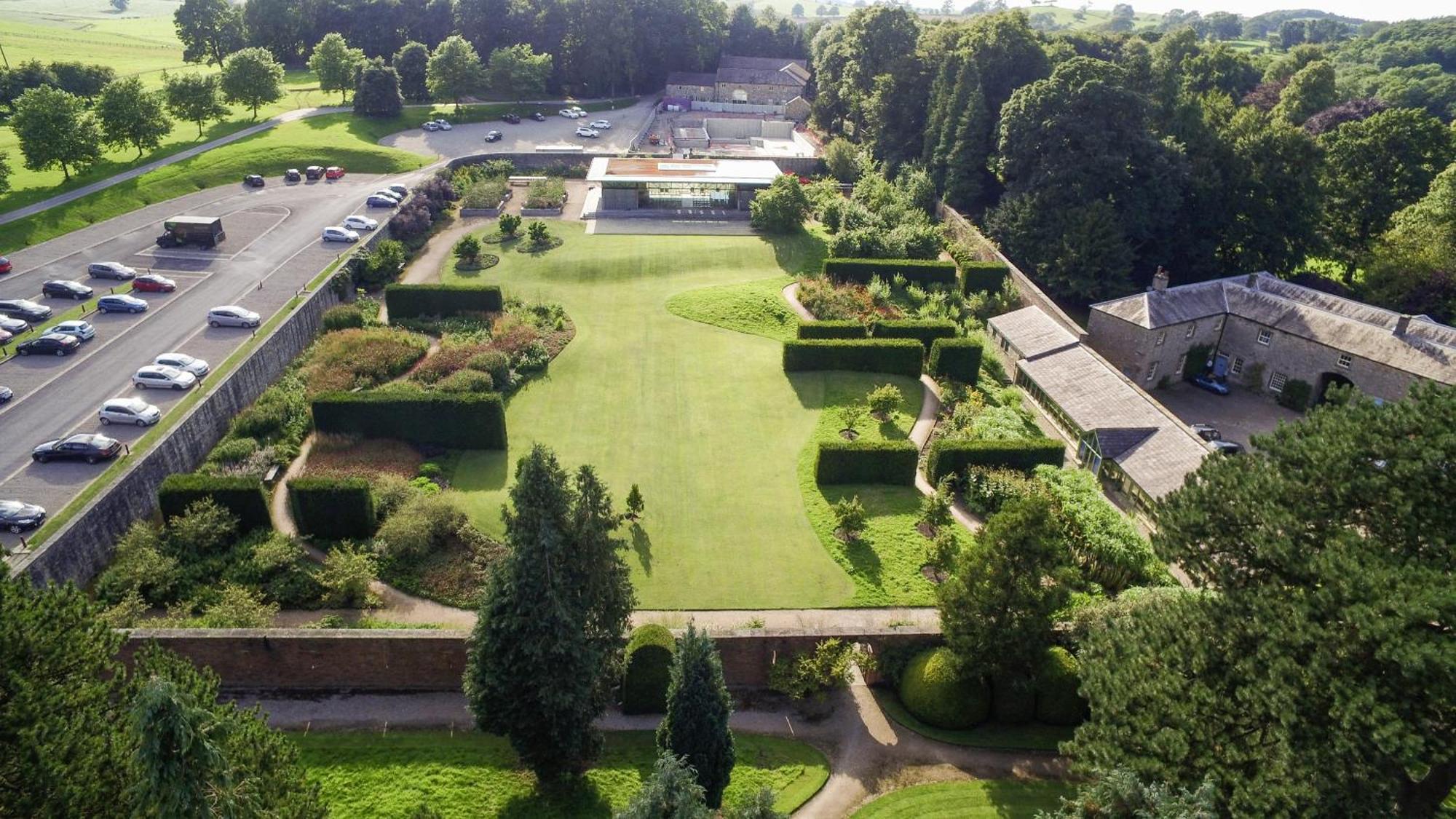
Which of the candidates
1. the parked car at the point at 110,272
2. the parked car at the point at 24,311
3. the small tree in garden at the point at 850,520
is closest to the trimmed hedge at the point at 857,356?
the small tree in garden at the point at 850,520

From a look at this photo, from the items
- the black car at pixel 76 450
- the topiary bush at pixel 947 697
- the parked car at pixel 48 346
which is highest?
the parked car at pixel 48 346

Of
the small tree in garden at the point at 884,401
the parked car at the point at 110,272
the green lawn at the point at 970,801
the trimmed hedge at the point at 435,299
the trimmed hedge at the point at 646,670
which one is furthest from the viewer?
the parked car at the point at 110,272

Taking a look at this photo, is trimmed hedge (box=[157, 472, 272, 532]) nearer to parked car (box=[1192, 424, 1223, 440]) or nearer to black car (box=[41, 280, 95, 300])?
black car (box=[41, 280, 95, 300])

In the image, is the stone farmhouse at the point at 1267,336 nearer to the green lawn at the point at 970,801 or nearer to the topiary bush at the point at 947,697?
the topiary bush at the point at 947,697

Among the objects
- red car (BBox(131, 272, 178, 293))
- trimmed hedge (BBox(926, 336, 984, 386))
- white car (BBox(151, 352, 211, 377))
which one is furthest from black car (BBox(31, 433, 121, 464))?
trimmed hedge (BBox(926, 336, 984, 386))

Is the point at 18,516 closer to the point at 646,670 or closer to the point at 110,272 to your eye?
the point at 646,670

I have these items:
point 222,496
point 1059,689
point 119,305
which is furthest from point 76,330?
point 1059,689
